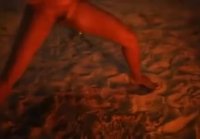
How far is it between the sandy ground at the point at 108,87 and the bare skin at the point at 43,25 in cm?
45

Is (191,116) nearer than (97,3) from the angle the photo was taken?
Answer: Yes

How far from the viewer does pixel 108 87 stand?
2922 mm

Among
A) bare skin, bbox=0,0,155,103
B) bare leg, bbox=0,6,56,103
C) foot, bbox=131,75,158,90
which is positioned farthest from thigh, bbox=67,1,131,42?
foot, bbox=131,75,158,90

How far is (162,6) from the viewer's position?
165 inches

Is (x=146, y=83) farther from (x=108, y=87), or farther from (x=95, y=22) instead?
(x=95, y=22)

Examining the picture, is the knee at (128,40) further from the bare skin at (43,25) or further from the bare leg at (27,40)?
the bare leg at (27,40)

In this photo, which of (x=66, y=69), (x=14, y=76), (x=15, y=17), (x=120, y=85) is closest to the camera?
(x=14, y=76)

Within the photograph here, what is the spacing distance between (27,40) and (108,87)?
3.33 ft

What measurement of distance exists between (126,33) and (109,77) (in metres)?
0.64

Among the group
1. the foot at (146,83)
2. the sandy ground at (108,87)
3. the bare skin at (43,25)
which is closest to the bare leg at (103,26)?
the bare skin at (43,25)

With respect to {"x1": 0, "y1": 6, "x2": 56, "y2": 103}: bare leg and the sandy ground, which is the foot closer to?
the sandy ground

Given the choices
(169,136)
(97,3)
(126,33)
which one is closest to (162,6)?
(97,3)

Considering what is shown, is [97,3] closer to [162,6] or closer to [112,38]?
[162,6]

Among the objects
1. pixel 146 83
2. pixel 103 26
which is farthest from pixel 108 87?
pixel 103 26
